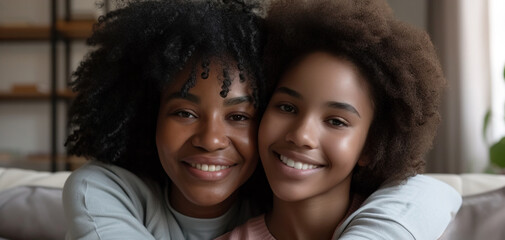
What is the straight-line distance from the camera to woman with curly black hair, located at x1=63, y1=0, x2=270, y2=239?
1245 millimetres

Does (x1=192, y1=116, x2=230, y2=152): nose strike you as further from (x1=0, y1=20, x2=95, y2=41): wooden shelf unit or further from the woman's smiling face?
(x1=0, y1=20, x2=95, y2=41): wooden shelf unit

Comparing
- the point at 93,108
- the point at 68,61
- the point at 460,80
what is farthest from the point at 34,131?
the point at 93,108

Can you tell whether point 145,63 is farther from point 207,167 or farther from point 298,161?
point 298,161

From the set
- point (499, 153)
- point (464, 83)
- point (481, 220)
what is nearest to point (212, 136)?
point (481, 220)

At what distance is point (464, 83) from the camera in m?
3.64

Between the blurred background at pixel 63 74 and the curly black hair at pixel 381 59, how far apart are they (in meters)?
2.49

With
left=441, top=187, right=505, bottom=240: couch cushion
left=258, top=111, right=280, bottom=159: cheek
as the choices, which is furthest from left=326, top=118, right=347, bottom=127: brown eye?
left=441, top=187, right=505, bottom=240: couch cushion

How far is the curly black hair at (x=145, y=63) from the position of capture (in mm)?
1263

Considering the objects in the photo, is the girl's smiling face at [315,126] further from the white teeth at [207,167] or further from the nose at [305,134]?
the white teeth at [207,167]

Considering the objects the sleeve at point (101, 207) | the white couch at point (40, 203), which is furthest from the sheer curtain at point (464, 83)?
the sleeve at point (101, 207)

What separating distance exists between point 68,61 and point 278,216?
3887 millimetres

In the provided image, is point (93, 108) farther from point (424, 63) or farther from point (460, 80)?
point (460, 80)

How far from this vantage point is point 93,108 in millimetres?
1396

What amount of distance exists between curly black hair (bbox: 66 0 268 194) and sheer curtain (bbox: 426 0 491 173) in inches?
92.3
